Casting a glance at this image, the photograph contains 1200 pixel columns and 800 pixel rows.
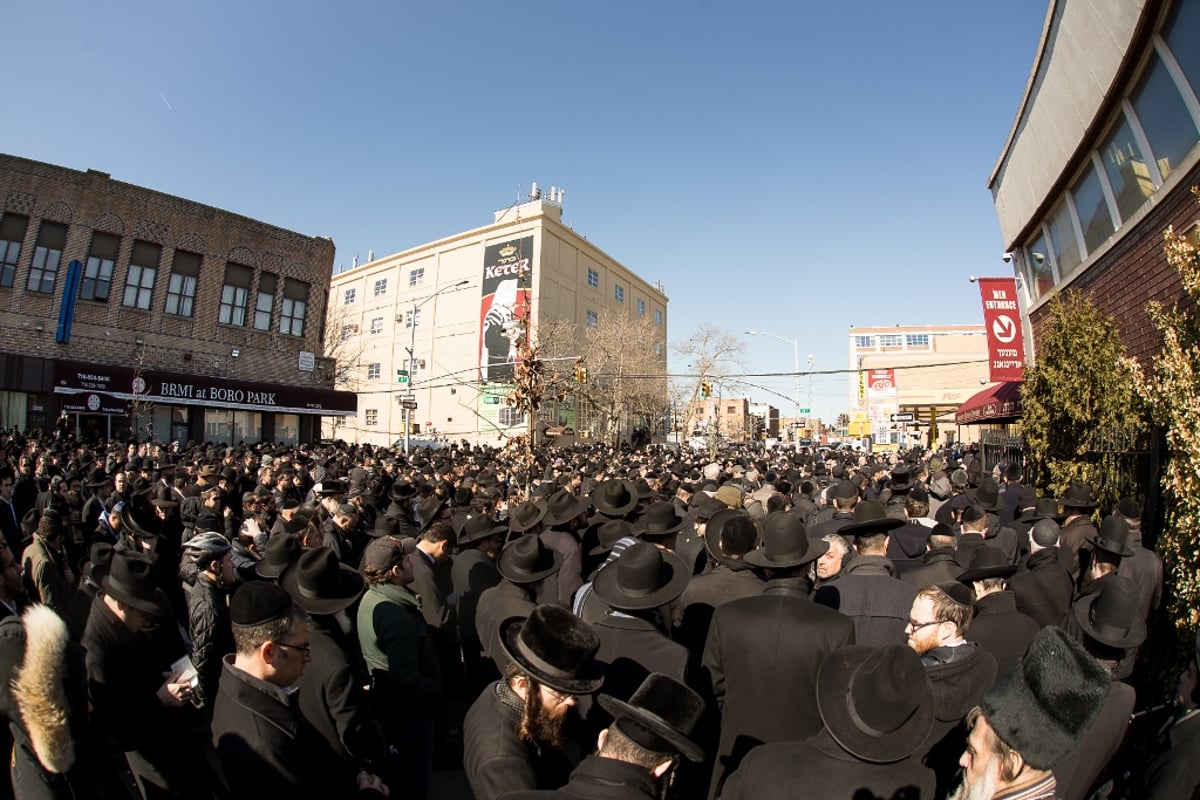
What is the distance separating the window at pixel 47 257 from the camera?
80.9 feet

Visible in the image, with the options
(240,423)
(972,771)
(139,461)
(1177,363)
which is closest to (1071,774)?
(972,771)

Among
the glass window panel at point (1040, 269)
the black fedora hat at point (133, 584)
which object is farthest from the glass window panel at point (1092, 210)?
the black fedora hat at point (133, 584)

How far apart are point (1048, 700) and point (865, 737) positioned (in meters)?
0.54

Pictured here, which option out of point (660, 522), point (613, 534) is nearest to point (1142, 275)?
point (660, 522)

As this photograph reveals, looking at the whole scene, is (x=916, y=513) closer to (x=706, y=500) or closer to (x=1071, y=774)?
(x=706, y=500)

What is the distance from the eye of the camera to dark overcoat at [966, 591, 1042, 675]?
3.54 metres

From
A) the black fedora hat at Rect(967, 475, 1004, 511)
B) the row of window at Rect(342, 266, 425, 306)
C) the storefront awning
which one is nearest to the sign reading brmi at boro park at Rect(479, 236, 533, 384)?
the row of window at Rect(342, 266, 425, 306)

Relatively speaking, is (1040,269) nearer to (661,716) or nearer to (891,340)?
(661,716)

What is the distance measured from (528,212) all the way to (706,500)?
171 ft

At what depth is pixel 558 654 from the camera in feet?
7.56

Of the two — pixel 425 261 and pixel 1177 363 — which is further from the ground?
pixel 425 261

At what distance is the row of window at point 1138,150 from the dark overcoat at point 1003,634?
23.0 ft

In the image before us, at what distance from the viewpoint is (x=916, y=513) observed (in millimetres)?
7871

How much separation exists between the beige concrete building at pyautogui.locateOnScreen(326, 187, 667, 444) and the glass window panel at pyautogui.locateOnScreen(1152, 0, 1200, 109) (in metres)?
40.0
